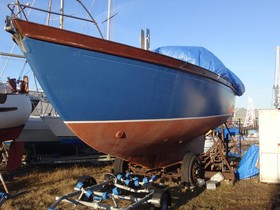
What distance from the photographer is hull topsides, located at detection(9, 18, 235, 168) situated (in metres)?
4.45

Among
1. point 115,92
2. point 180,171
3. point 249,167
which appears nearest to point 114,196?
point 115,92

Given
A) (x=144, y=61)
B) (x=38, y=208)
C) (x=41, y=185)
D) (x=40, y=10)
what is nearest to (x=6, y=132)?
(x=41, y=185)

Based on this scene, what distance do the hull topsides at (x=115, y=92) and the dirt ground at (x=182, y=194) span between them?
1095mm

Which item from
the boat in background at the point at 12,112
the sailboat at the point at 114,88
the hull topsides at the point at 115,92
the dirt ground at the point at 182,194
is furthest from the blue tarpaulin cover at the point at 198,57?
the boat in background at the point at 12,112

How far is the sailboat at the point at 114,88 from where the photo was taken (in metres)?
4.43

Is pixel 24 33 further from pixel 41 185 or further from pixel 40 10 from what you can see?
pixel 41 185

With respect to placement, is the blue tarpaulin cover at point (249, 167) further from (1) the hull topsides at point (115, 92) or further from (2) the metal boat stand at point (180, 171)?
(1) the hull topsides at point (115, 92)

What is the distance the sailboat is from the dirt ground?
109cm

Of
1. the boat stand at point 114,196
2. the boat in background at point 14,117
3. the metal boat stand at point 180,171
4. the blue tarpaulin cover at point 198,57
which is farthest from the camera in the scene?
the boat in background at point 14,117

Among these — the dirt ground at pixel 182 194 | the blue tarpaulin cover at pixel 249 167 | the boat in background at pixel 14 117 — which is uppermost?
the boat in background at pixel 14 117

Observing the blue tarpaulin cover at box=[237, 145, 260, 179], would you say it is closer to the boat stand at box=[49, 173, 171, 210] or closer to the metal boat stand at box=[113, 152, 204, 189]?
the metal boat stand at box=[113, 152, 204, 189]

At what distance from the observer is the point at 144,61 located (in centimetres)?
502

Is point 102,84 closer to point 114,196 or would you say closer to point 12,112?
point 114,196

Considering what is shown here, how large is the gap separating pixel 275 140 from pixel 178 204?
2.85 m
